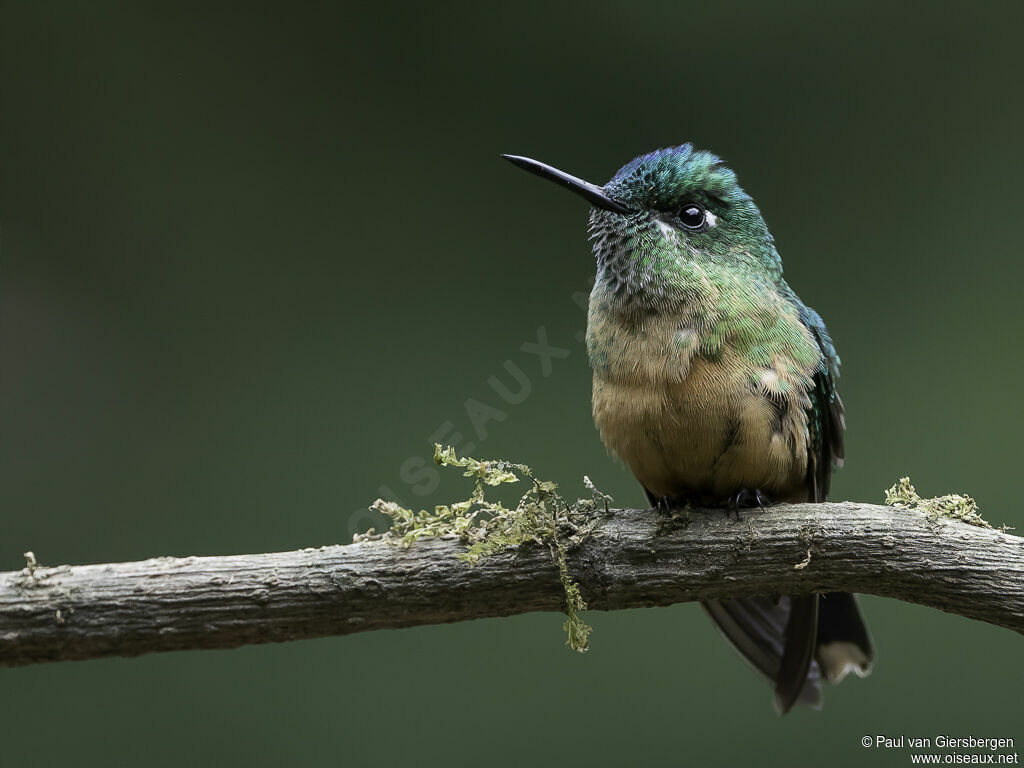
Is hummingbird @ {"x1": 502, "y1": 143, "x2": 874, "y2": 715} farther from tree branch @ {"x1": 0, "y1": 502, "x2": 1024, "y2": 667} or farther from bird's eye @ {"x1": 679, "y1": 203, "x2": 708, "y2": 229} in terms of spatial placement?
tree branch @ {"x1": 0, "y1": 502, "x2": 1024, "y2": 667}

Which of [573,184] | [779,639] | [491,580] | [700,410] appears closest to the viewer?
[491,580]

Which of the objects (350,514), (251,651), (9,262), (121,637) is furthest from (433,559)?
(9,262)

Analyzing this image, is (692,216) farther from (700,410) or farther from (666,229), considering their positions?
(700,410)

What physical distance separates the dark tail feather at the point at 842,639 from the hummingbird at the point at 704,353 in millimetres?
15

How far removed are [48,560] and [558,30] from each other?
3.17 meters

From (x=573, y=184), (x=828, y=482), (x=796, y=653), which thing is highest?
(x=573, y=184)

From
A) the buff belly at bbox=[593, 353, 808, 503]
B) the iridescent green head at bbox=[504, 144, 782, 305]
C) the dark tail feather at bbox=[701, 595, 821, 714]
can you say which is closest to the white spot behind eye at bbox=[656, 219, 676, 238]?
the iridescent green head at bbox=[504, 144, 782, 305]

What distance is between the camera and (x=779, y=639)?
3033 millimetres

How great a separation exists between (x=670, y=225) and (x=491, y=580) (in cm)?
107

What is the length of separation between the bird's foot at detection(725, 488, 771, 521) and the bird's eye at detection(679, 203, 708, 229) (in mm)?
725

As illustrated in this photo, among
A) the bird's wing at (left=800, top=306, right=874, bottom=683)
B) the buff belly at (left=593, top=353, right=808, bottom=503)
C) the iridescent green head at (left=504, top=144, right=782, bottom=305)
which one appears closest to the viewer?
the buff belly at (left=593, top=353, right=808, bottom=503)

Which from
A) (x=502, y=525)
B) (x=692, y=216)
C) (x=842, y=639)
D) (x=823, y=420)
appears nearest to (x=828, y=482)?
(x=823, y=420)

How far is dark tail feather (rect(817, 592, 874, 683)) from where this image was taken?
2.98 meters

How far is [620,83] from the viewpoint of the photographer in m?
A: 4.52
